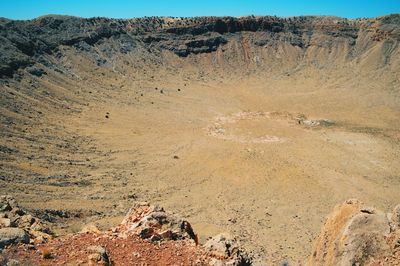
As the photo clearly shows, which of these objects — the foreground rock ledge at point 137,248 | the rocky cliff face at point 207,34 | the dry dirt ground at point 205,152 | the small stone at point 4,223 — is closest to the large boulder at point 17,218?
the small stone at point 4,223

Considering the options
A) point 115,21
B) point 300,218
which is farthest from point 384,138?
point 115,21

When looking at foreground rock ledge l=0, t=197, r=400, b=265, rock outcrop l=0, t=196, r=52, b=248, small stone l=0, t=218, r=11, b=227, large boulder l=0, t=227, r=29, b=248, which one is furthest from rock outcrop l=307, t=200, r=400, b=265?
small stone l=0, t=218, r=11, b=227

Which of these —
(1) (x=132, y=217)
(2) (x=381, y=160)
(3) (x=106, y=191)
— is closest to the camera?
(1) (x=132, y=217)

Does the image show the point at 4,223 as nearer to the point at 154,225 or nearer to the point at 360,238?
the point at 154,225

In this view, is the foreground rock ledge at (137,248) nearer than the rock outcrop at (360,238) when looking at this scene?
Yes

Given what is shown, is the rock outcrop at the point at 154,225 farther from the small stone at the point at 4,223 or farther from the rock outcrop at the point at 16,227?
the small stone at the point at 4,223

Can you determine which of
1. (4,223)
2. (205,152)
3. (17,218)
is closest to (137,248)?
(4,223)

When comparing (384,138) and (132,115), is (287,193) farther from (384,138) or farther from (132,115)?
(132,115)
